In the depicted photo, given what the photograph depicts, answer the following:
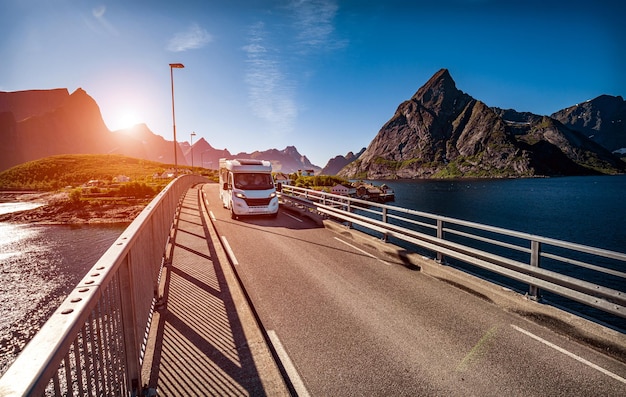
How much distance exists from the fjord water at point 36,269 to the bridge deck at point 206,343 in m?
8.37

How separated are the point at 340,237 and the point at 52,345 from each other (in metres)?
11.4

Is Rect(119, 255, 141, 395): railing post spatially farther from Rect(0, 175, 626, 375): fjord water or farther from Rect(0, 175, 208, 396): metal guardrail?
Rect(0, 175, 626, 375): fjord water

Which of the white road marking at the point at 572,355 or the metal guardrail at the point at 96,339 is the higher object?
the metal guardrail at the point at 96,339

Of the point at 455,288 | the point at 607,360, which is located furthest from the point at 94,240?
the point at 607,360

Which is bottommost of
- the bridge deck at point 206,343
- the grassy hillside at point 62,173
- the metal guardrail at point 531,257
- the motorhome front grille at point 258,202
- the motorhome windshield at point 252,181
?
the bridge deck at point 206,343

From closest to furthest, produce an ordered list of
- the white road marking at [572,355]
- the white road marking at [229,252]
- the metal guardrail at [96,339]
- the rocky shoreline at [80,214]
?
the metal guardrail at [96,339]
the white road marking at [572,355]
the white road marking at [229,252]
the rocky shoreline at [80,214]

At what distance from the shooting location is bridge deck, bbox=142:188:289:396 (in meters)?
3.86

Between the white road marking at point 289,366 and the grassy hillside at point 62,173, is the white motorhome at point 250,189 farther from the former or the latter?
the grassy hillside at point 62,173

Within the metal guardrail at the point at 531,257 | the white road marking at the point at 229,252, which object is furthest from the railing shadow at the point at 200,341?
the metal guardrail at the point at 531,257

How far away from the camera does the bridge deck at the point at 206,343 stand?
3.86m

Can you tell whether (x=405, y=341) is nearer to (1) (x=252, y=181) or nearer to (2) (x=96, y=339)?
(2) (x=96, y=339)

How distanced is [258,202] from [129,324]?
1257 cm

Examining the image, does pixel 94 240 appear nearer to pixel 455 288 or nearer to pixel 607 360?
pixel 455 288

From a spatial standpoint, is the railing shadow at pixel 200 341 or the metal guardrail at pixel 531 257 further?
the metal guardrail at pixel 531 257
